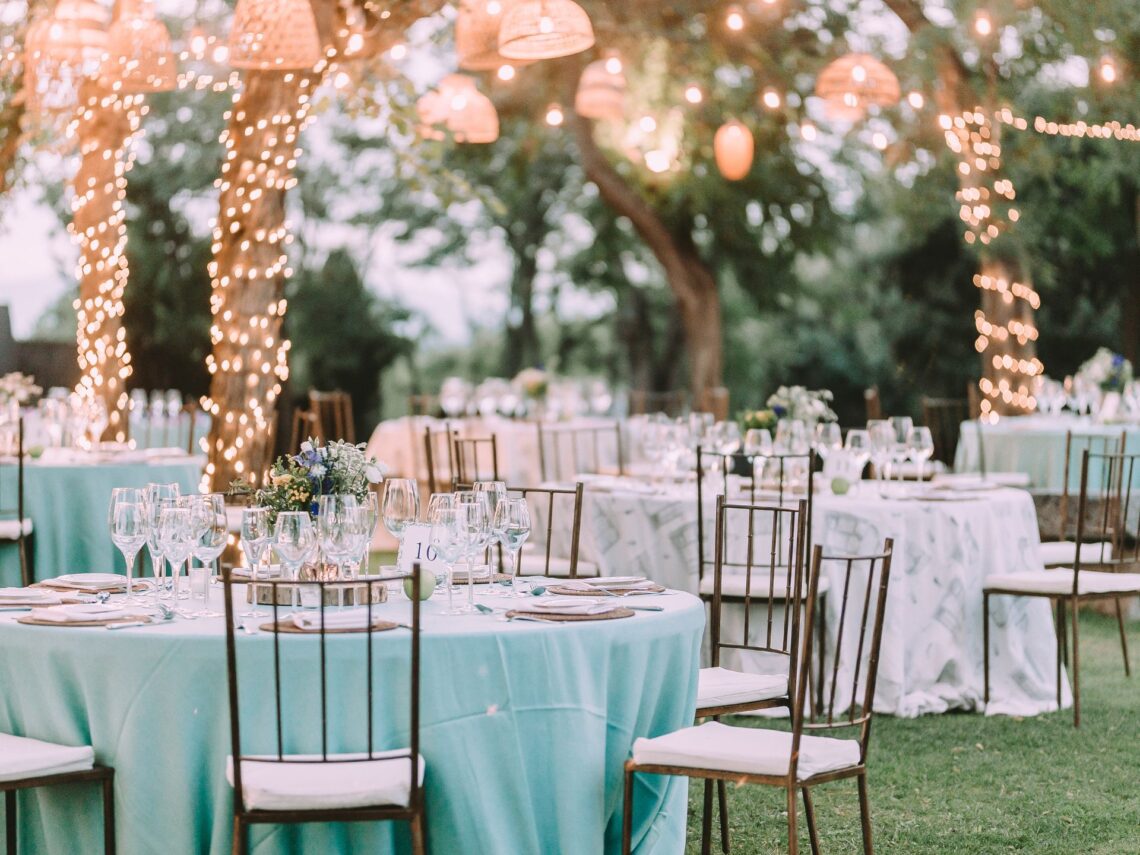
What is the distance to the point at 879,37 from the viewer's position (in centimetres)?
1150

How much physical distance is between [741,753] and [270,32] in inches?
143

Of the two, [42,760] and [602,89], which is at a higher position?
[602,89]

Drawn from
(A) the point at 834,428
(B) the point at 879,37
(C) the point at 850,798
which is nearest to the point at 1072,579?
(A) the point at 834,428

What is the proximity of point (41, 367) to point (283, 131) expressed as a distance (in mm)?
6224

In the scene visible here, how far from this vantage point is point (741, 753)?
3348 mm

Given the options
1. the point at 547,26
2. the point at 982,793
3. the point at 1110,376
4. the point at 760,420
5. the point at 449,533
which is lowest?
the point at 982,793

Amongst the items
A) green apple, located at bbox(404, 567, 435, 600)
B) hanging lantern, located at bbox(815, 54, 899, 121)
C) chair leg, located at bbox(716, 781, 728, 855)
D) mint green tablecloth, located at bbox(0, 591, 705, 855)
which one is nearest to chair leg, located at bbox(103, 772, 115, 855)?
mint green tablecloth, located at bbox(0, 591, 705, 855)

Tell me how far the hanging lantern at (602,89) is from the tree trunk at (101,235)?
2.78 meters

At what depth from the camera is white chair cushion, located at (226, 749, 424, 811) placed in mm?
2904

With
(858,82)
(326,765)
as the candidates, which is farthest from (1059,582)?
(326,765)

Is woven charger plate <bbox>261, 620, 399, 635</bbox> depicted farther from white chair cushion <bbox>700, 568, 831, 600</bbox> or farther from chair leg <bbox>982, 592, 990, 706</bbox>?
chair leg <bbox>982, 592, 990, 706</bbox>

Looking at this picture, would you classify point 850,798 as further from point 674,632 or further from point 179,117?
point 179,117

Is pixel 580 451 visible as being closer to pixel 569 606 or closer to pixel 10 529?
pixel 10 529

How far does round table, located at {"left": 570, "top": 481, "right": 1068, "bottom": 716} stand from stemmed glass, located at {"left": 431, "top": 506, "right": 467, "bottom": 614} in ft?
8.90
